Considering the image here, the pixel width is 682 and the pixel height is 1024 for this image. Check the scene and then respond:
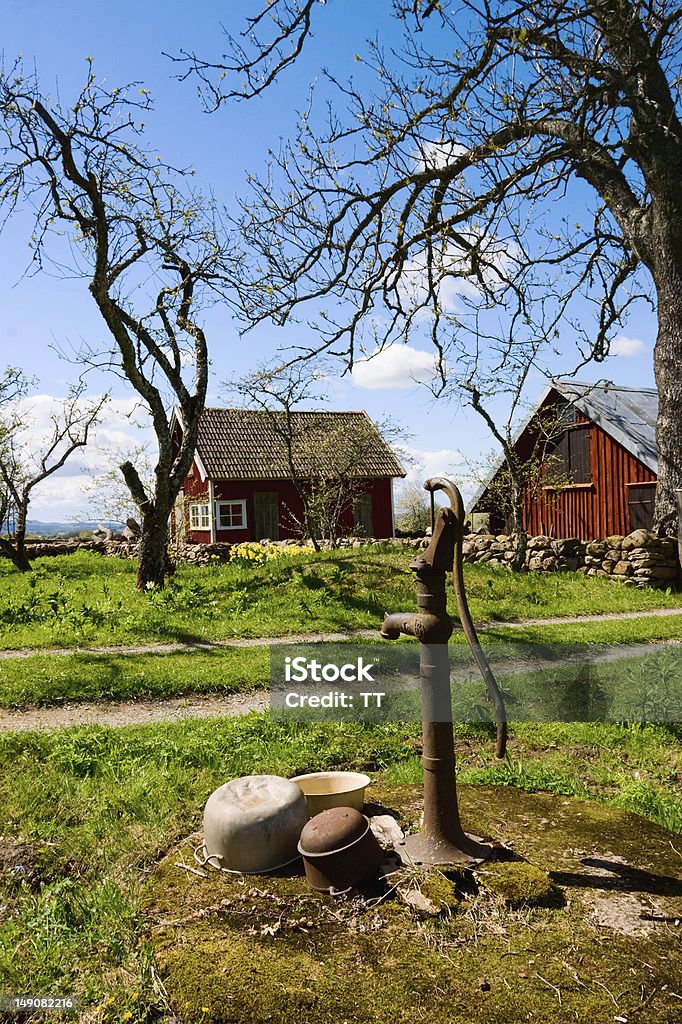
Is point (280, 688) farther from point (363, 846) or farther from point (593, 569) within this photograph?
point (593, 569)

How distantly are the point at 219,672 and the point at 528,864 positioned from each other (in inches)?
219

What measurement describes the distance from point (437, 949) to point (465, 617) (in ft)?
4.13

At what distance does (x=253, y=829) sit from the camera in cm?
344

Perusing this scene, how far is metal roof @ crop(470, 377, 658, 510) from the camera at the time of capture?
1741 cm

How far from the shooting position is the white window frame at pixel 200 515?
1071 inches

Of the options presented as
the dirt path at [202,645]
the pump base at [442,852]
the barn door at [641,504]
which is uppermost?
the barn door at [641,504]

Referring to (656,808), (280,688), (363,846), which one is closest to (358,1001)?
(363,846)

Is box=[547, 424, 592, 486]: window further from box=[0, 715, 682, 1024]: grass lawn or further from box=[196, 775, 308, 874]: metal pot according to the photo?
box=[196, 775, 308, 874]: metal pot

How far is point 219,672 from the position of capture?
335 inches

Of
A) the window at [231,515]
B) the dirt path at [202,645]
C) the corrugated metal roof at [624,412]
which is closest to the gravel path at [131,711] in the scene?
the dirt path at [202,645]

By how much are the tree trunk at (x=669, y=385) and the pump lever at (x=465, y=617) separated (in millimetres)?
10865

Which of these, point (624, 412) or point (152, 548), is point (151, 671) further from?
point (624, 412)

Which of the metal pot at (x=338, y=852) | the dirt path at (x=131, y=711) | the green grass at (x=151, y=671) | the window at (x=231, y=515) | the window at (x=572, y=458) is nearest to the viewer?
the metal pot at (x=338, y=852)

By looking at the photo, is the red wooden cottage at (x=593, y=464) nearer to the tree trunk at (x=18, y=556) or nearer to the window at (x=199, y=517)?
the window at (x=199, y=517)
